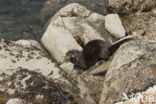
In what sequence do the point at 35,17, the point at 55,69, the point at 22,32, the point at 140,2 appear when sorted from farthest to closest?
1. the point at 35,17
2. the point at 22,32
3. the point at 140,2
4. the point at 55,69

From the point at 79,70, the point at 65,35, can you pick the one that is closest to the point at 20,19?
the point at 65,35

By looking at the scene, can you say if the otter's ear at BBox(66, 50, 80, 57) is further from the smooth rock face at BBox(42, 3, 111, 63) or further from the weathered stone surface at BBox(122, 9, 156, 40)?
the weathered stone surface at BBox(122, 9, 156, 40)

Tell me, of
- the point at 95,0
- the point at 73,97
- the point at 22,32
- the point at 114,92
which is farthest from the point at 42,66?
the point at 95,0

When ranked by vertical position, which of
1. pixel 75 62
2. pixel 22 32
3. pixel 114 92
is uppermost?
pixel 114 92

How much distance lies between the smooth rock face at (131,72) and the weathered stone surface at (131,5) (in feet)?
15.1

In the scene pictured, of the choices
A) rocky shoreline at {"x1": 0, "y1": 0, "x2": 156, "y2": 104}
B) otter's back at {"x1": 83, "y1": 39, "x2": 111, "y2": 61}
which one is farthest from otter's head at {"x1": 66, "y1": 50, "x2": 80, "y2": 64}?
otter's back at {"x1": 83, "y1": 39, "x2": 111, "y2": 61}

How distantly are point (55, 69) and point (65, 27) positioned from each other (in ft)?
10.6

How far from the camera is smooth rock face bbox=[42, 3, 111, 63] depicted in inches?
339

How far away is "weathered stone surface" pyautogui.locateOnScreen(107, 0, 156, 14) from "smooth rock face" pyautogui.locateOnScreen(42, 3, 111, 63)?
3.74ft

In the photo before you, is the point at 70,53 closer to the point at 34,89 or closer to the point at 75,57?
the point at 75,57

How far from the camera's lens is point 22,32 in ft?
39.8

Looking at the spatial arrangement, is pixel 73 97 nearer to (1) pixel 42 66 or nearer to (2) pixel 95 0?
(1) pixel 42 66

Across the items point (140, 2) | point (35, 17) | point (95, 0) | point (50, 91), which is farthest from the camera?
point (95, 0)

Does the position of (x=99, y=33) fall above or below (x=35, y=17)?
above
